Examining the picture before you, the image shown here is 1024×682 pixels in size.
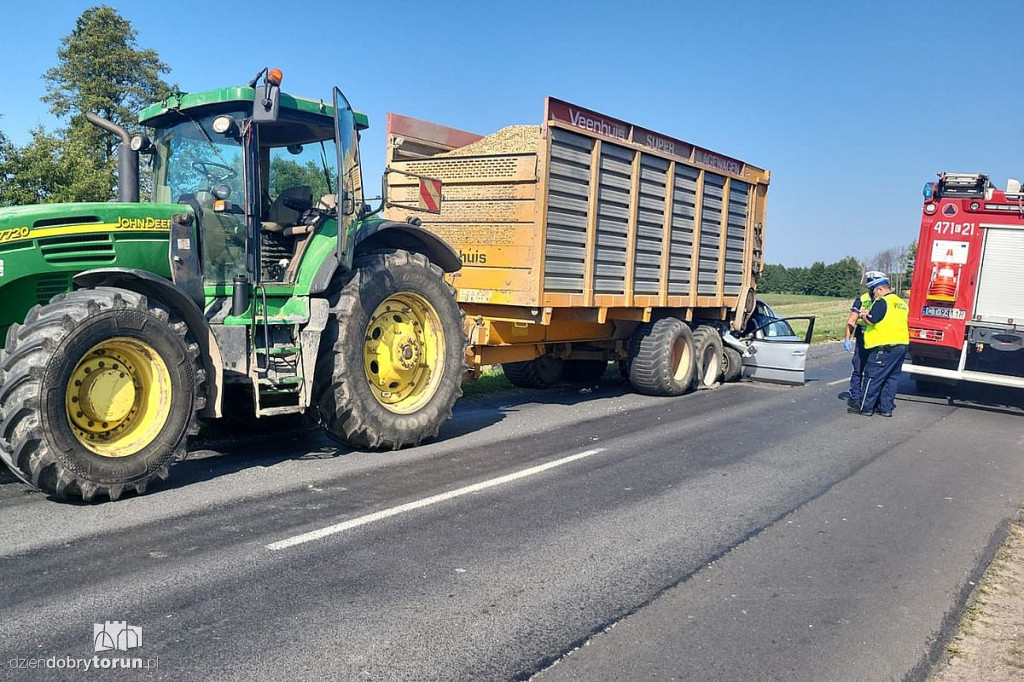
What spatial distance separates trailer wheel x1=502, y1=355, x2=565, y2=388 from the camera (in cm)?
1117

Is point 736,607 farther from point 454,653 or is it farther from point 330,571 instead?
point 330,571

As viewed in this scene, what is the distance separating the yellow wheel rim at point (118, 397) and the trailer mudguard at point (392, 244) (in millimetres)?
1477

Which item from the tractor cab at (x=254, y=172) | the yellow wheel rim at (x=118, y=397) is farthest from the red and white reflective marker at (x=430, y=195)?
the yellow wheel rim at (x=118, y=397)

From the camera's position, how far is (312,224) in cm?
662

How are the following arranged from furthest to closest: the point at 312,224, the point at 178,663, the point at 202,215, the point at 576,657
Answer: the point at 312,224, the point at 202,215, the point at 576,657, the point at 178,663

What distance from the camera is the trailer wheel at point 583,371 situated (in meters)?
11.9

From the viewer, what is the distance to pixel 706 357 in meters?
11.9

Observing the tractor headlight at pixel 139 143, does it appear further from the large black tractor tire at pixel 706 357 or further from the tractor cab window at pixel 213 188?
the large black tractor tire at pixel 706 357

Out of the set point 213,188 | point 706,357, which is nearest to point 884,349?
point 706,357

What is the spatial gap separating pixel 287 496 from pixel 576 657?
2682 millimetres

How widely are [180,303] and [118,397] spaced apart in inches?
30.2

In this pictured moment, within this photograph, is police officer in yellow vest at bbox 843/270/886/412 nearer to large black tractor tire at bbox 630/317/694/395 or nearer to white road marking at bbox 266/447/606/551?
large black tractor tire at bbox 630/317/694/395

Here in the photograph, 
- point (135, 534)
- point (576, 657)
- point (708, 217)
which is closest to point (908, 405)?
point (708, 217)

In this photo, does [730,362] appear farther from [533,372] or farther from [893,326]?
[533,372]
